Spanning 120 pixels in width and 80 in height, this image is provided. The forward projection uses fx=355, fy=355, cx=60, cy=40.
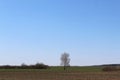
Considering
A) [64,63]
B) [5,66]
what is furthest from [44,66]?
[64,63]

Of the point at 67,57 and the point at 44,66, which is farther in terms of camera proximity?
the point at 67,57

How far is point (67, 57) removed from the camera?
529 feet

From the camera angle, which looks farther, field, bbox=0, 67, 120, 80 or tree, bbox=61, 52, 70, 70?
tree, bbox=61, 52, 70, 70

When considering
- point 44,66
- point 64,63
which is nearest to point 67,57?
point 64,63

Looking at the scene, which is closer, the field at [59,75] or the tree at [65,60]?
the field at [59,75]

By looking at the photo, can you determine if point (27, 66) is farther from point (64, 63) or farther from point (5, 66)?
point (64, 63)

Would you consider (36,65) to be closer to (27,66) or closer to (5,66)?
(27,66)

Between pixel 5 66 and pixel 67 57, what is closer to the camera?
pixel 5 66

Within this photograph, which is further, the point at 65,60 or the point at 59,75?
the point at 65,60

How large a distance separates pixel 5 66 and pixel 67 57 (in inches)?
1830

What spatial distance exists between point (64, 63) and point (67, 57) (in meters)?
3.69

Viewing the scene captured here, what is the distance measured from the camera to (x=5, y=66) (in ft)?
395

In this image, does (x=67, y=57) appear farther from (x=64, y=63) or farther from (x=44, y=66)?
(x=44, y=66)

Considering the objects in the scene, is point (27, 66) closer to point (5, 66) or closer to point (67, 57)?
point (5, 66)
